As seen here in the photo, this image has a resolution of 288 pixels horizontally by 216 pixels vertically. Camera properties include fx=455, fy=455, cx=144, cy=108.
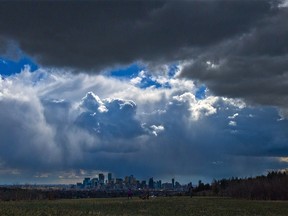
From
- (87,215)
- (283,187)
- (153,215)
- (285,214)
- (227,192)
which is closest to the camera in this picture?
(87,215)

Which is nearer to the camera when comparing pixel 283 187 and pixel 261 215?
pixel 261 215

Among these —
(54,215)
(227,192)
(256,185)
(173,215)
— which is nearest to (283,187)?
(256,185)

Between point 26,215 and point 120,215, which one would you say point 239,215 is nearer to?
point 120,215

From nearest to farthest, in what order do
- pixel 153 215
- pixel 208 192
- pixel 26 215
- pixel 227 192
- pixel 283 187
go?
1. pixel 26 215
2. pixel 153 215
3. pixel 283 187
4. pixel 227 192
5. pixel 208 192

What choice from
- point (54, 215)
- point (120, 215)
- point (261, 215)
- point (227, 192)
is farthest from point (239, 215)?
point (227, 192)

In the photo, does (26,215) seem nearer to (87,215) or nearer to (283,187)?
(87,215)

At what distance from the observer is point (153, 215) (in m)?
56.5

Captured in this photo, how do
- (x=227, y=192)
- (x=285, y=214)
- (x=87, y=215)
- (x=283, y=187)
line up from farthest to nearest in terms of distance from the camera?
(x=227, y=192) < (x=283, y=187) < (x=285, y=214) < (x=87, y=215)

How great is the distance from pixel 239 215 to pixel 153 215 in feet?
36.5

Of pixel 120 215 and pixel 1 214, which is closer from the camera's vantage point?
pixel 1 214

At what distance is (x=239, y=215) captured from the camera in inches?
2287

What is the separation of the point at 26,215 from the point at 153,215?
53.0 feet

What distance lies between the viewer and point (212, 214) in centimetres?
5925

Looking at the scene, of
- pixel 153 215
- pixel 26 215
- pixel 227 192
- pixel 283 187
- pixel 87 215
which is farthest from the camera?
pixel 227 192
